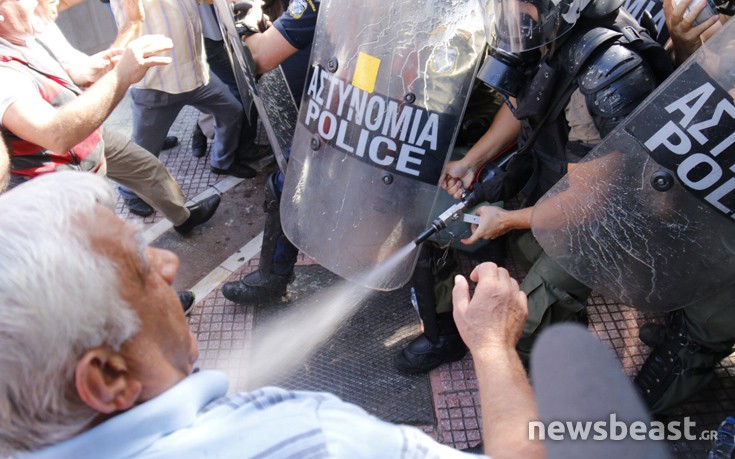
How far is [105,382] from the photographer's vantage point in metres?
0.96

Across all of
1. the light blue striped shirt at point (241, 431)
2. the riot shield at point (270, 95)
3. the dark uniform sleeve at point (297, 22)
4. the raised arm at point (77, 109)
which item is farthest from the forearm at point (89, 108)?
the light blue striped shirt at point (241, 431)

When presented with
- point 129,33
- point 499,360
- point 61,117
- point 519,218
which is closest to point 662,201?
point 519,218

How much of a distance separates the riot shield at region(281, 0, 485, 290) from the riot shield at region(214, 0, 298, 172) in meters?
0.45

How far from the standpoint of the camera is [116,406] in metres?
0.97

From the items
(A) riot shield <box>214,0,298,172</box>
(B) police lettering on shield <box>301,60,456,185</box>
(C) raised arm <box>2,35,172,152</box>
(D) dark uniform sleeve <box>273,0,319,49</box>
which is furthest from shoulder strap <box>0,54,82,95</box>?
(B) police lettering on shield <box>301,60,456,185</box>

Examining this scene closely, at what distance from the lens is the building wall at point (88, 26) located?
19.9 feet

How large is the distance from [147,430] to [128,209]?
360 cm

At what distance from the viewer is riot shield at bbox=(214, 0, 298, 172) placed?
2777 mm

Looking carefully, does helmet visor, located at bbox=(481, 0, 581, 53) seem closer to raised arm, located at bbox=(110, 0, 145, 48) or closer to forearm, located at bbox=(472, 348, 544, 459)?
forearm, located at bbox=(472, 348, 544, 459)

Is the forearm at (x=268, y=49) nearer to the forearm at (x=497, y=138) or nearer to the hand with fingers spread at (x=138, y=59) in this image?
the hand with fingers spread at (x=138, y=59)

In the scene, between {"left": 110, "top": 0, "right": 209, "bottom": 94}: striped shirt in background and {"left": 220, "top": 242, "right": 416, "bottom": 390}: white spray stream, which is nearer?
{"left": 220, "top": 242, "right": 416, "bottom": 390}: white spray stream

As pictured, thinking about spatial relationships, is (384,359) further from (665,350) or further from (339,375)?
(665,350)

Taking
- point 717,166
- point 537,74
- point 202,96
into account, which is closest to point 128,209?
point 202,96

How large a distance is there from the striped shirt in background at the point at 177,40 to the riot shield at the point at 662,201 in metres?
2.47
